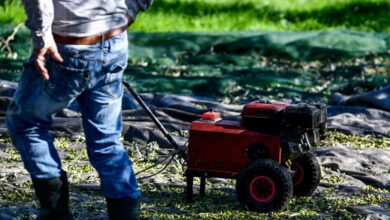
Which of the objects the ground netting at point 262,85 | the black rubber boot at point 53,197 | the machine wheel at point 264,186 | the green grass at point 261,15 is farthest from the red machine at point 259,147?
the green grass at point 261,15

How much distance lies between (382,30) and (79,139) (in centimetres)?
946

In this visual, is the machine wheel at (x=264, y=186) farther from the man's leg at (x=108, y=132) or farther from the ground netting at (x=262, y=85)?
the man's leg at (x=108, y=132)

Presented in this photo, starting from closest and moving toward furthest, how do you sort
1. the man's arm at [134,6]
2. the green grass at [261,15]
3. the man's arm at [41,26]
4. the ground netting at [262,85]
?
1. the man's arm at [41,26]
2. the man's arm at [134,6]
3. the ground netting at [262,85]
4. the green grass at [261,15]

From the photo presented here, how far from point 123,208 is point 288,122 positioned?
1200 mm

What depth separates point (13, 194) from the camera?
506cm

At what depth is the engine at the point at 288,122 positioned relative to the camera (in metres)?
4.84

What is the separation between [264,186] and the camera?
478cm

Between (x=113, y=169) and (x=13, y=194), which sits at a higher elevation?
(x=113, y=169)

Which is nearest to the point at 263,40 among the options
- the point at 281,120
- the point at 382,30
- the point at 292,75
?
the point at 292,75

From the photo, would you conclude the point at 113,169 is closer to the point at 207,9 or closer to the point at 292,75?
the point at 292,75

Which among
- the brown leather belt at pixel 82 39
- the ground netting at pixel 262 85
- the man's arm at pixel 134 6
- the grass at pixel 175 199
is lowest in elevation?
the grass at pixel 175 199

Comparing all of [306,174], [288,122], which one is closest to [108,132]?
[288,122]

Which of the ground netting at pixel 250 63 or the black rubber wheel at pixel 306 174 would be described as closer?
the black rubber wheel at pixel 306 174

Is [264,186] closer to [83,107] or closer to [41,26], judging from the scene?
[83,107]
